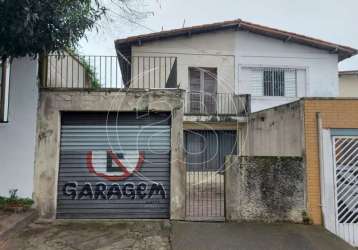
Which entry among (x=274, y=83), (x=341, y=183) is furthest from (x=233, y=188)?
(x=274, y=83)

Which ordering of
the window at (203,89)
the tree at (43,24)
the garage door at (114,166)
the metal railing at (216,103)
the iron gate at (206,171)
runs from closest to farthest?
the tree at (43,24), the garage door at (114,166), the iron gate at (206,171), the metal railing at (216,103), the window at (203,89)

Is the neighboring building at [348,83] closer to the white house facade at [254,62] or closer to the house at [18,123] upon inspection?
the white house facade at [254,62]

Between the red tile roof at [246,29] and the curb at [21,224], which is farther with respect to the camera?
the red tile roof at [246,29]

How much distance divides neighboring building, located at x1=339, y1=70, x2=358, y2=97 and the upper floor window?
5810 mm

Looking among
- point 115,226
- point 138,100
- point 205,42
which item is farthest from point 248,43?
point 115,226

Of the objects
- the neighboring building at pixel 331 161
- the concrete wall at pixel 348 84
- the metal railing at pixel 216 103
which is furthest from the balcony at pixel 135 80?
the concrete wall at pixel 348 84

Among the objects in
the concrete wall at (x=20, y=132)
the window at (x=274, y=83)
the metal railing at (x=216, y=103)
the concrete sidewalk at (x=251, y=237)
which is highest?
the window at (x=274, y=83)

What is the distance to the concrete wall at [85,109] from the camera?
759 cm

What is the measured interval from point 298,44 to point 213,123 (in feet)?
17.6

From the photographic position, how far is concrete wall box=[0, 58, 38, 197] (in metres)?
7.51

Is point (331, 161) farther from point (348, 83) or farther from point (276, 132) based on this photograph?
point (348, 83)

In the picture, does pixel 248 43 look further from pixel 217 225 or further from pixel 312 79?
pixel 217 225

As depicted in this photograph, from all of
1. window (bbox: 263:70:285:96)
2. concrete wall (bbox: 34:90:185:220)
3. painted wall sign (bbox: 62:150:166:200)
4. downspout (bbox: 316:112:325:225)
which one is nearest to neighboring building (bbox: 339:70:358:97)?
window (bbox: 263:70:285:96)

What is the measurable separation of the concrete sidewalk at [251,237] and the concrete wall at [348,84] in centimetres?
1451
